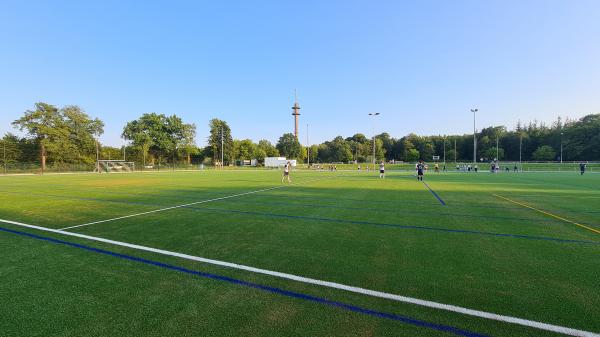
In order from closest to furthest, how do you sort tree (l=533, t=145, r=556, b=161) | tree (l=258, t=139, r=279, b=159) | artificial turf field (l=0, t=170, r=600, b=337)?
artificial turf field (l=0, t=170, r=600, b=337) < tree (l=533, t=145, r=556, b=161) < tree (l=258, t=139, r=279, b=159)

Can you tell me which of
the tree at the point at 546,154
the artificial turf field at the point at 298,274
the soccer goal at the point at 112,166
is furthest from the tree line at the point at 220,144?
the artificial turf field at the point at 298,274

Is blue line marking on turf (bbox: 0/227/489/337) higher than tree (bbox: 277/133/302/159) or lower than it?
lower

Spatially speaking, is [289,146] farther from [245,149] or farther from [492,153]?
[492,153]

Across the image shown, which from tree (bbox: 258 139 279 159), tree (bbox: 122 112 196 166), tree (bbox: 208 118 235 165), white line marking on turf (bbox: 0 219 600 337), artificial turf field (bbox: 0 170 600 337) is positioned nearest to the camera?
white line marking on turf (bbox: 0 219 600 337)

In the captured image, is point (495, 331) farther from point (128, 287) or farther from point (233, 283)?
point (128, 287)

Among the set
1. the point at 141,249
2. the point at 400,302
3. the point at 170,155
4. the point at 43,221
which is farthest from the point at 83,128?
the point at 400,302

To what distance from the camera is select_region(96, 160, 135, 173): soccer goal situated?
182 ft

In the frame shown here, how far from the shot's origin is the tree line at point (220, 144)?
5978 cm

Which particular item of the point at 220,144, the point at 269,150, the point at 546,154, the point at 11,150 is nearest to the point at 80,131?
the point at 11,150

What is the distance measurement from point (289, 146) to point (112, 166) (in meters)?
64.1

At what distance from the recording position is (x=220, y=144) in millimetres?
90375

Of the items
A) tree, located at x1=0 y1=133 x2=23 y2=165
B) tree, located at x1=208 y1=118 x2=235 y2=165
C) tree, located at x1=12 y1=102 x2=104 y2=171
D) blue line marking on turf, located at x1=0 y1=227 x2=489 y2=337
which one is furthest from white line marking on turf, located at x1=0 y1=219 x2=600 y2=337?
tree, located at x1=208 y1=118 x2=235 y2=165

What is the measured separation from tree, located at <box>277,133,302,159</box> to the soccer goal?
55.9 metres

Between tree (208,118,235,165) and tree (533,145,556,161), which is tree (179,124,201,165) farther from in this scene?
tree (533,145,556,161)
